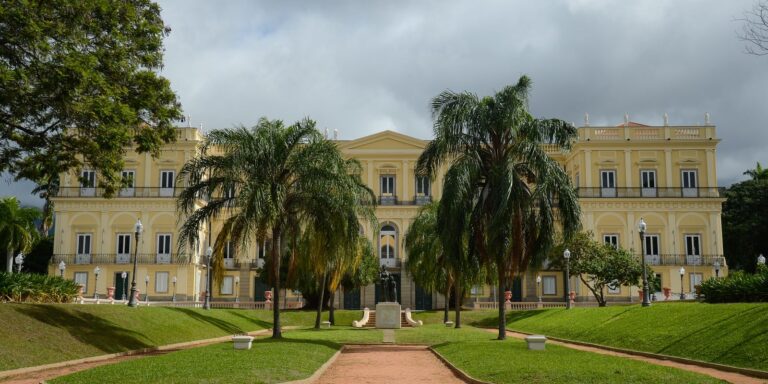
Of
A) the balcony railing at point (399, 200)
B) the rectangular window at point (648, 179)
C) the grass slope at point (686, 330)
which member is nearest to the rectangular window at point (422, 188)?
the balcony railing at point (399, 200)

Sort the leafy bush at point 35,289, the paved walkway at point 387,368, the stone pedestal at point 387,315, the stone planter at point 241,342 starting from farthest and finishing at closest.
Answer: the stone pedestal at point 387,315 → the leafy bush at point 35,289 → the stone planter at point 241,342 → the paved walkway at point 387,368

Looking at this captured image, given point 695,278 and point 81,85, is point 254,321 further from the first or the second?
point 695,278

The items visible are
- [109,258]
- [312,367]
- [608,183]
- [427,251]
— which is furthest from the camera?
[608,183]

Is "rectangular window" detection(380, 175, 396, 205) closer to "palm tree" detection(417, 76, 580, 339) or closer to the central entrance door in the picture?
the central entrance door

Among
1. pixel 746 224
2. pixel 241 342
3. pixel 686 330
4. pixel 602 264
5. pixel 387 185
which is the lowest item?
pixel 241 342

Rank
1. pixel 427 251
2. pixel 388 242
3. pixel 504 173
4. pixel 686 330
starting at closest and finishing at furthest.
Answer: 1. pixel 686 330
2. pixel 504 173
3. pixel 427 251
4. pixel 388 242

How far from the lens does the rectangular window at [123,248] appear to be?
185 feet

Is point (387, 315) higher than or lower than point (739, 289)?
lower

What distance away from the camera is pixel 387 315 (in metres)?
37.7

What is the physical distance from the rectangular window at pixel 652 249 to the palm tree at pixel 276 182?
36.4 meters

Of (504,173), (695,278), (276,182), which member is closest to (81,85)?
(276,182)

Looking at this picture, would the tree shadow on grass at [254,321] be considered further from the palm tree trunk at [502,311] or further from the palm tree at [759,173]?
the palm tree at [759,173]

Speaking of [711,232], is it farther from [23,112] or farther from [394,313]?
[23,112]

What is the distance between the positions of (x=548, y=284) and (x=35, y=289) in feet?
135
